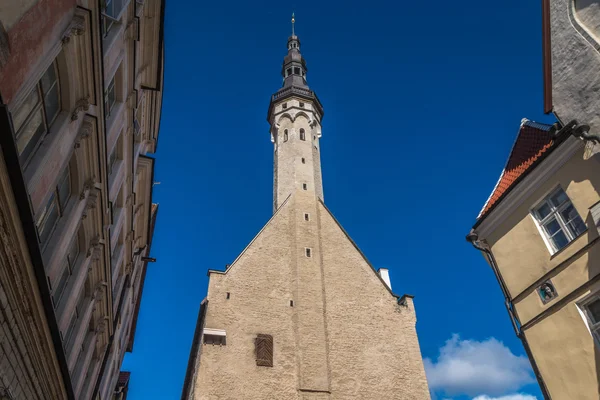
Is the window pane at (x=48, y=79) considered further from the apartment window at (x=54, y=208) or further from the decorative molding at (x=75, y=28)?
the apartment window at (x=54, y=208)

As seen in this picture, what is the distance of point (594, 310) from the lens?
24.0 ft

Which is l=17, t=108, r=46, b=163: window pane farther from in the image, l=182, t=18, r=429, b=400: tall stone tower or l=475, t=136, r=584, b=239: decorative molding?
l=182, t=18, r=429, b=400: tall stone tower

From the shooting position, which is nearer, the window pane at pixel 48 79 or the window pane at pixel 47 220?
the window pane at pixel 48 79

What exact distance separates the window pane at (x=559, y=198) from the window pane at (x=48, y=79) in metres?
8.60

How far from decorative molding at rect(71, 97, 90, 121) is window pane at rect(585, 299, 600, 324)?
8523 millimetres

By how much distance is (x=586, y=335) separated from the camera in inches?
288

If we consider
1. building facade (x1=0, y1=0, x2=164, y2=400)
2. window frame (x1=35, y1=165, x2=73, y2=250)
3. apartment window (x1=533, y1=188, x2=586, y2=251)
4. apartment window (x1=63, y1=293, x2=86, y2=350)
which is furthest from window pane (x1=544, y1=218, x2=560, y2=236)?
apartment window (x1=63, y1=293, x2=86, y2=350)

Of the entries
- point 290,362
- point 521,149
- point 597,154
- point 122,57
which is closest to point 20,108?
point 122,57

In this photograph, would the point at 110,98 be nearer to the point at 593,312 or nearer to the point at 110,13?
the point at 110,13

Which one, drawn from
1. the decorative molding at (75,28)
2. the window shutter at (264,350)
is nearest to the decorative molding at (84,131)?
the decorative molding at (75,28)

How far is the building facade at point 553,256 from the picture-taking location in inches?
290

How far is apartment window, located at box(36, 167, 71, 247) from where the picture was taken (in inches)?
235

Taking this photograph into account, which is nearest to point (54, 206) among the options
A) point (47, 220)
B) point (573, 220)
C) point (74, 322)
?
point (47, 220)

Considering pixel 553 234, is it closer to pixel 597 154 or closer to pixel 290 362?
pixel 597 154
